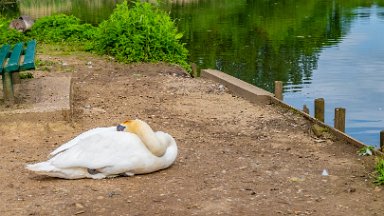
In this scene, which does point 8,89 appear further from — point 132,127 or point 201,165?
point 201,165

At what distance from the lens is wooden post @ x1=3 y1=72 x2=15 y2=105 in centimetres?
791

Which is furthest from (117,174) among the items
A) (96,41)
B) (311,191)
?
(96,41)

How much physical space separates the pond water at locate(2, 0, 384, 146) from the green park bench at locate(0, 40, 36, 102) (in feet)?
14.1

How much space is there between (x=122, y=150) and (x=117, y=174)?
229mm

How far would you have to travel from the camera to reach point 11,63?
7652 millimetres

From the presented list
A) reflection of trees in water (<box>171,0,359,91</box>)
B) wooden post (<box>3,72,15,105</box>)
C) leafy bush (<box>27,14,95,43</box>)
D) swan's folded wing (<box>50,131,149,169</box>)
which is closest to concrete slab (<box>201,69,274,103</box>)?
reflection of trees in water (<box>171,0,359,91</box>)

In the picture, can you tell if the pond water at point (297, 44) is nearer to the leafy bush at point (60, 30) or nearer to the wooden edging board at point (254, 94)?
the wooden edging board at point (254, 94)

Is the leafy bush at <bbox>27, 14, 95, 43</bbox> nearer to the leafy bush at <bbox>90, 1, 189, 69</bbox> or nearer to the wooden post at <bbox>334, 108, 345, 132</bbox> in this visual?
the leafy bush at <bbox>90, 1, 189, 69</bbox>

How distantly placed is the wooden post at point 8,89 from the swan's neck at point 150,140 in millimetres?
2435

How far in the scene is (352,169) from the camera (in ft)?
20.7

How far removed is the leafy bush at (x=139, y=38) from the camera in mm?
12594

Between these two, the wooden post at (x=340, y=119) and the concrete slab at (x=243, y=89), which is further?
the concrete slab at (x=243, y=89)

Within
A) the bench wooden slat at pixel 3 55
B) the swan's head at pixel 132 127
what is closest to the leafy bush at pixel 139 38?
the bench wooden slat at pixel 3 55

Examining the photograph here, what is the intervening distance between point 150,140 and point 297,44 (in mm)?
12505
